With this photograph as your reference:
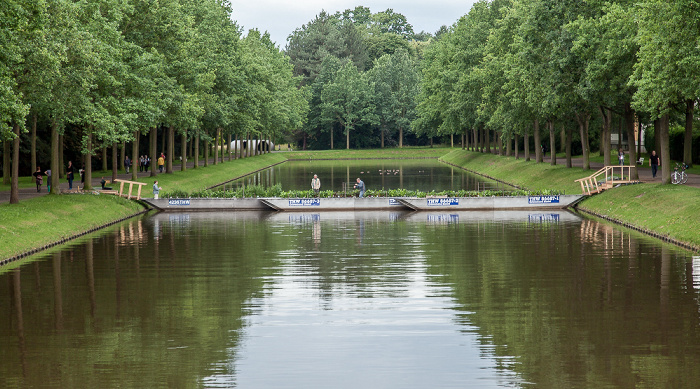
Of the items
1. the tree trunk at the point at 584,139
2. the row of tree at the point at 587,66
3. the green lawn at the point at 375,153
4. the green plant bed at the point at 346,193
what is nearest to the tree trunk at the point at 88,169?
the green plant bed at the point at 346,193

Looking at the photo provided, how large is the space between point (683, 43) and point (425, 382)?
26.6 metres

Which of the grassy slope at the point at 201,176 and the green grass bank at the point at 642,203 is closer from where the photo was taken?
the green grass bank at the point at 642,203

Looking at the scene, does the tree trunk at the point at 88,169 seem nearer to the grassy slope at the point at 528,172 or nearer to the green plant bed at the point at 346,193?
the green plant bed at the point at 346,193

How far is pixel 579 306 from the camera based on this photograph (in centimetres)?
2066

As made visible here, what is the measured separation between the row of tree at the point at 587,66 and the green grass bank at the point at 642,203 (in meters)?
2.28

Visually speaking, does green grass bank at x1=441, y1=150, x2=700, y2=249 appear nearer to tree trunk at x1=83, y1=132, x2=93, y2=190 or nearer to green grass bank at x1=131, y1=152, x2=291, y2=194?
green grass bank at x1=131, y1=152, x2=291, y2=194

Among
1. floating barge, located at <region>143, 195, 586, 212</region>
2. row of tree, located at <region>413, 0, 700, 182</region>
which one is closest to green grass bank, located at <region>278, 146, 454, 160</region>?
row of tree, located at <region>413, 0, 700, 182</region>

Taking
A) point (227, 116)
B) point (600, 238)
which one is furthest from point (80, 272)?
point (227, 116)

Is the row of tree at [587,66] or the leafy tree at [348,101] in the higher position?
the leafy tree at [348,101]

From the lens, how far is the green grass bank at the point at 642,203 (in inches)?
1353

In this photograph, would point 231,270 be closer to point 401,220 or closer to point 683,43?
point 401,220

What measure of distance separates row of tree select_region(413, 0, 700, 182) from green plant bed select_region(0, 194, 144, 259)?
86.6ft

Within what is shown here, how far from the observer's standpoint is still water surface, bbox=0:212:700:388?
1511cm

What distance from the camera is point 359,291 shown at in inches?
914
